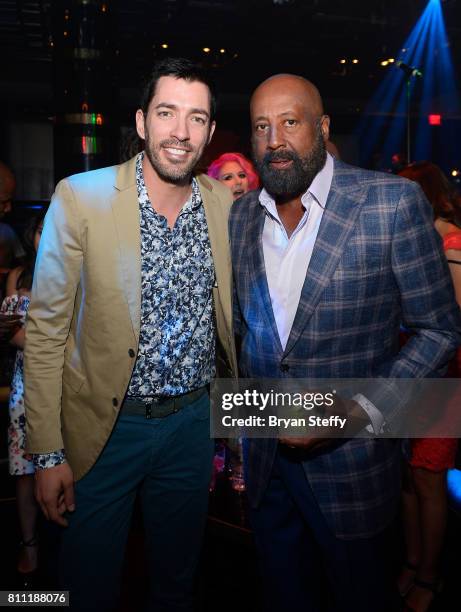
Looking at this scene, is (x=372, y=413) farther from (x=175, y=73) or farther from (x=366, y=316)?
(x=175, y=73)

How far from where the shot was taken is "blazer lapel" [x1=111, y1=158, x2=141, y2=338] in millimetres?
1742

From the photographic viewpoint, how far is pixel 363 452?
1709mm

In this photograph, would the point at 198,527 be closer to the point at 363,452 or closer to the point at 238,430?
the point at 238,430

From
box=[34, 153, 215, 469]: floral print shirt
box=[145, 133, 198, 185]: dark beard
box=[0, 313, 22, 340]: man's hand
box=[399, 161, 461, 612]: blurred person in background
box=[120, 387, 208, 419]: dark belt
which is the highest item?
box=[145, 133, 198, 185]: dark beard

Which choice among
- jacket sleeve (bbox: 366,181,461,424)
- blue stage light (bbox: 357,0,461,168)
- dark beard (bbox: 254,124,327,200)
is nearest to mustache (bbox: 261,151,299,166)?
dark beard (bbox: 254,124,327,200)

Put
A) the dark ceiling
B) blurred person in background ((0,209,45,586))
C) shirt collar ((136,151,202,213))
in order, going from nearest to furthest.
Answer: shirt collar ((136,151,202,213)) → blurred person in background ((0,209,45,586)) → the dark ceiling

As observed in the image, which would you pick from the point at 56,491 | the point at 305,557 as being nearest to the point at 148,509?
the point at 56,491

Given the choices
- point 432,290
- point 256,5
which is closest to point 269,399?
point 432,290

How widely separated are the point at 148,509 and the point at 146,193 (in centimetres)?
112

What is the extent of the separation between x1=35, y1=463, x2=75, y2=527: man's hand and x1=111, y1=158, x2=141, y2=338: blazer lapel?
1.66ft

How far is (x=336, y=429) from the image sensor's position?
5.24 ft

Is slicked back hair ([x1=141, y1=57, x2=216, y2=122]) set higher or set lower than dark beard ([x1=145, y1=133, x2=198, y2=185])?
higher

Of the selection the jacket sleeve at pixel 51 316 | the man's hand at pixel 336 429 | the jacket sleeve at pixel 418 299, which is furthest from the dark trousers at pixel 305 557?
the jacket sleeve at pixel 51 316

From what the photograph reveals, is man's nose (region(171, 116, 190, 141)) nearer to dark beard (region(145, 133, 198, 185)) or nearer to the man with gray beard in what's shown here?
dark beard (region(145, 133, 198, 185))
